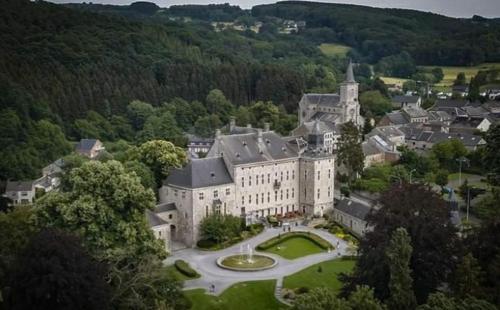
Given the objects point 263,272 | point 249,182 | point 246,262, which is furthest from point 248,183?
point 263,272

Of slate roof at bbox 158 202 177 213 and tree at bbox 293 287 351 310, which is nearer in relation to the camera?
tree at bbox 293 287 351 310

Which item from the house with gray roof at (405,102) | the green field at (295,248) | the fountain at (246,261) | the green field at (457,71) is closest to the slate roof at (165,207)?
the fountain at (246,261)

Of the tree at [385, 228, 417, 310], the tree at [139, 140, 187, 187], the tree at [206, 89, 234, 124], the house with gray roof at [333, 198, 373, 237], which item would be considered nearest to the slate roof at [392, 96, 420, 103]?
the tree at [206, 89, 234, 124]

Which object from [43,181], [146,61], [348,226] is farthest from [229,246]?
[146,61]

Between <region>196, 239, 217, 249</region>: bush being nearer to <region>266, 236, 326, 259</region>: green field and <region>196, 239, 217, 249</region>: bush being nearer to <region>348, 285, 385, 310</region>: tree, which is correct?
<region>266, 236, 326, 259</region>: green field

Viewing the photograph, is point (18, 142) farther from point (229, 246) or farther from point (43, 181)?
point (229, 246)

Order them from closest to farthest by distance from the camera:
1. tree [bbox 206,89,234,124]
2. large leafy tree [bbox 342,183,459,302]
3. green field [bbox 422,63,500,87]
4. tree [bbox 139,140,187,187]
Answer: large leafy tree [bbox 342,183,459,302] → tree [bbox 139,140,187,187] → tree [bbox 206,89,234,124] → green field [bbox 422,63,500,87]
